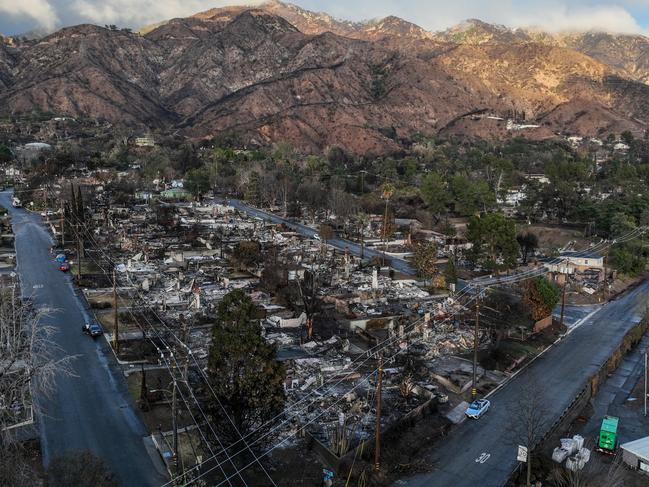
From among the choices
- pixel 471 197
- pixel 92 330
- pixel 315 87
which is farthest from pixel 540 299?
pixel 315 87

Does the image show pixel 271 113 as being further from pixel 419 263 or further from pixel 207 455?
pixel 207 455

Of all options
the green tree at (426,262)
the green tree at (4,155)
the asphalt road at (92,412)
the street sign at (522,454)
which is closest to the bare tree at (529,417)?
the street sign at (522,454)

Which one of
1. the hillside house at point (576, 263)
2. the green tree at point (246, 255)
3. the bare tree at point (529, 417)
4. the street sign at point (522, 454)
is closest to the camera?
the street sign at point (522, 454)

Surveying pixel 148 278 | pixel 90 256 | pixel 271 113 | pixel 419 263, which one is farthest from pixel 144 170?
pixel 271 113

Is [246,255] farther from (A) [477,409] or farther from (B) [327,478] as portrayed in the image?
(B) [327,478]

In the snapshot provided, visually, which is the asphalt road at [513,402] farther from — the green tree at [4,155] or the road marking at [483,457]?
the green tree at [4,155]

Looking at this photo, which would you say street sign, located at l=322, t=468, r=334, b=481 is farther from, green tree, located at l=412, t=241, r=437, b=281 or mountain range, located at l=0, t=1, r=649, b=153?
mountain range, located at l=0, t=1, r=649, b=153
